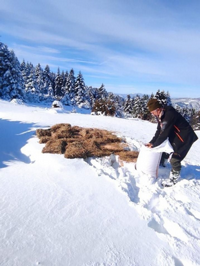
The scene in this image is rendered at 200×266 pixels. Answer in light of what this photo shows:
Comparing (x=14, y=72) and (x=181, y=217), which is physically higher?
(x=14, y=72)

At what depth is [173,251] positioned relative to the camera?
1.96 metres

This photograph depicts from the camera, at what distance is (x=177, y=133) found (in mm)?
3312

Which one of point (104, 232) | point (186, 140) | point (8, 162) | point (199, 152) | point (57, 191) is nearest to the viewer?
point (104, 232)

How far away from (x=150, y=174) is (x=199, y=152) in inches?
123

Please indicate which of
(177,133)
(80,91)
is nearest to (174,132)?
(177,133)

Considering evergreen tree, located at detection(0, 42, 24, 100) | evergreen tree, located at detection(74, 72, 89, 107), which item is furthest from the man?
evergreen tree, located at detection(74, 72, 89, 107)

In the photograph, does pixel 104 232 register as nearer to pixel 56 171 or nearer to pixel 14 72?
pixel 56 171

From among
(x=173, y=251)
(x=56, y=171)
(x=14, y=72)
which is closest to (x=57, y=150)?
(x=56, y=171)

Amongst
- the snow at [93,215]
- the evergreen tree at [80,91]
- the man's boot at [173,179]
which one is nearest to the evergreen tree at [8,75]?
the evergreen tree at [80,91]

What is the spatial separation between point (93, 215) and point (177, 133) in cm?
199

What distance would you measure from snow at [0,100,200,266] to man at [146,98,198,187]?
391 millimetres

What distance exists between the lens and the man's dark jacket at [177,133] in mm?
3211

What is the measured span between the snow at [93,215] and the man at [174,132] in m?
0.39

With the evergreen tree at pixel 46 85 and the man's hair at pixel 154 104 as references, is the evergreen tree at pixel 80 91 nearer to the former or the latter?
the evergreen tree at pixel 46 85
